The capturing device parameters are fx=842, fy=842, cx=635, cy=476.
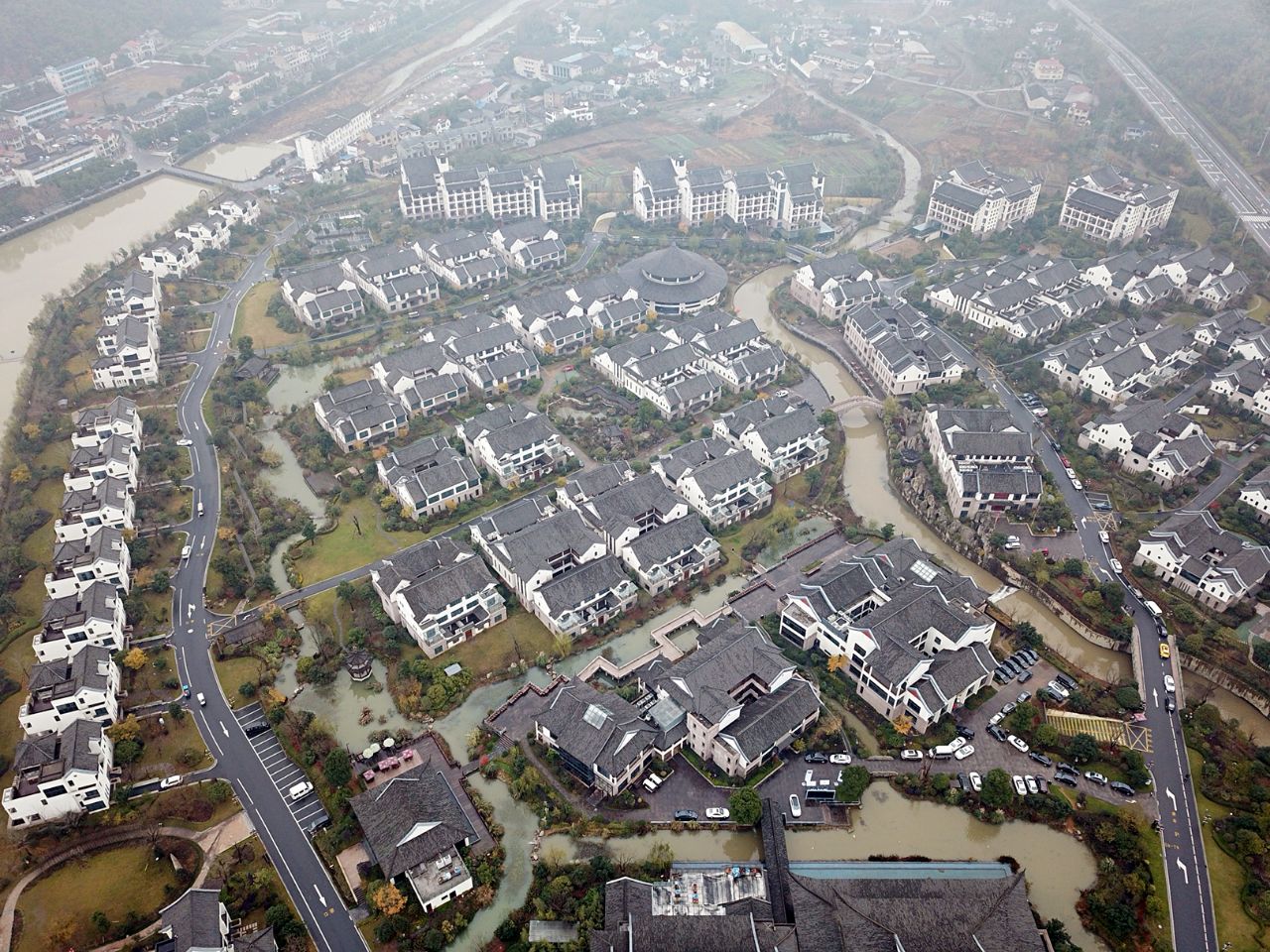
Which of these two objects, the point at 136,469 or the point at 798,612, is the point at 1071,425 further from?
the point at 136,469

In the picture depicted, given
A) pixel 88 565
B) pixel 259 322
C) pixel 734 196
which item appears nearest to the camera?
pixel 88 565

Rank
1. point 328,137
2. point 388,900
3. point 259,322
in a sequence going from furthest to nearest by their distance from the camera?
point 328,137 → point 259,322 → point 388,900

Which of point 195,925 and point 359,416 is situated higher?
point 359,416

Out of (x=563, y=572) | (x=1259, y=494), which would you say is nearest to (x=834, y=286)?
(x=1259, y=494)

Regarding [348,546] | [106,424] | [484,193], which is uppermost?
[484,193]

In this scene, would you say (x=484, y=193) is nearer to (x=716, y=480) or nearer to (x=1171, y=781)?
(x=716, y=480)

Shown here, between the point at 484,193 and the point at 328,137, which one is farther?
the point at 328,137

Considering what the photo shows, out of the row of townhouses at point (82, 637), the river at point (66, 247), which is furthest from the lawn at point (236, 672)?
the river at point (66, 247)

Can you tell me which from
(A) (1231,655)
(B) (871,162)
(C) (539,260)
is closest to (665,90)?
(B) (871,162)
